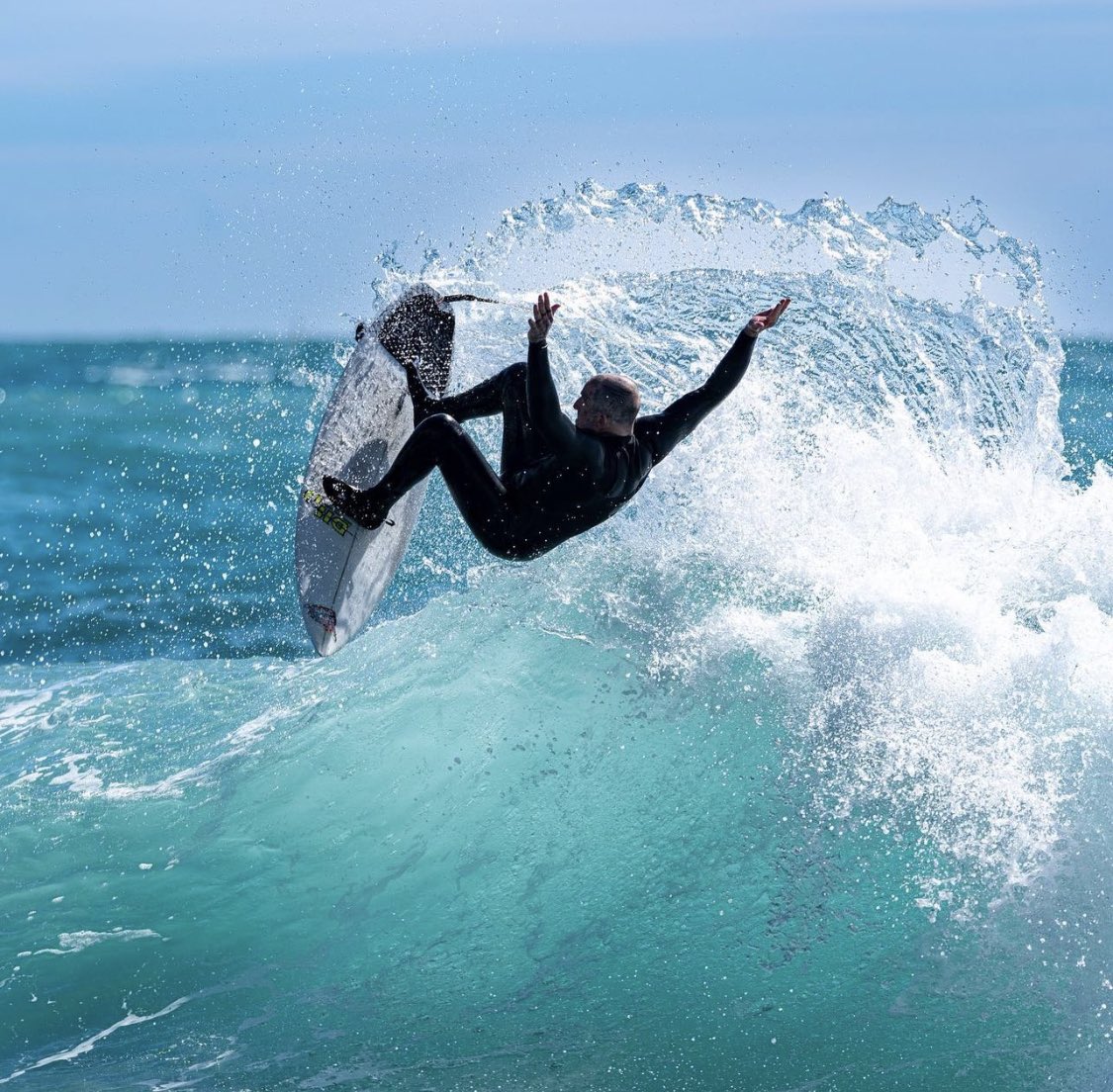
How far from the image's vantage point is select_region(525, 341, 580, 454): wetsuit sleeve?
582 centimetres

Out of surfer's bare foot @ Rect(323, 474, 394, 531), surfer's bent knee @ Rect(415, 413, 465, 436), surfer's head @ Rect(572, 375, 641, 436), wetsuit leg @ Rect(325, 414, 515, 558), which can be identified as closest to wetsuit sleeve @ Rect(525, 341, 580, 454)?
surfer's head @ Rect(572, 375, 641, 436)

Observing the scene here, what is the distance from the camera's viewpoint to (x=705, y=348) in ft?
33.4

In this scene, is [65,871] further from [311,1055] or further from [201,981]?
[311,1055]

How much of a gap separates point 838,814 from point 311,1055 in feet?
10.4

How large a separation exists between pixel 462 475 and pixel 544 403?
0.90 meters

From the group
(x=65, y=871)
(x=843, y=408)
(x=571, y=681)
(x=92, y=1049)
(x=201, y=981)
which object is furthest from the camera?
(x=843, y=408)

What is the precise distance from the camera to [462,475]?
262 inches

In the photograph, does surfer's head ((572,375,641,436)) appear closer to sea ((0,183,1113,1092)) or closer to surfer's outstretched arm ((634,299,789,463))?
surfer's outstretched arm ((634,299,789,463))

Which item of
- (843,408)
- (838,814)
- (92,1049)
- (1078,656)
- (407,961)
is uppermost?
(843,408)

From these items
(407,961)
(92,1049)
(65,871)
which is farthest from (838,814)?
(65,871)

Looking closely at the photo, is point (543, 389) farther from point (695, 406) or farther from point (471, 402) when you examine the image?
point (471, 402)

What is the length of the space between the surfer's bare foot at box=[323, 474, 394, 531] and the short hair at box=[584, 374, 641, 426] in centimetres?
143

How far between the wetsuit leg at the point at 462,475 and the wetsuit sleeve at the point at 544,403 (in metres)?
0.55

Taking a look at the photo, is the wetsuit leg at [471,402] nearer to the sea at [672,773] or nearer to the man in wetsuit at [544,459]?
the man in wetsuit at [544,459]
